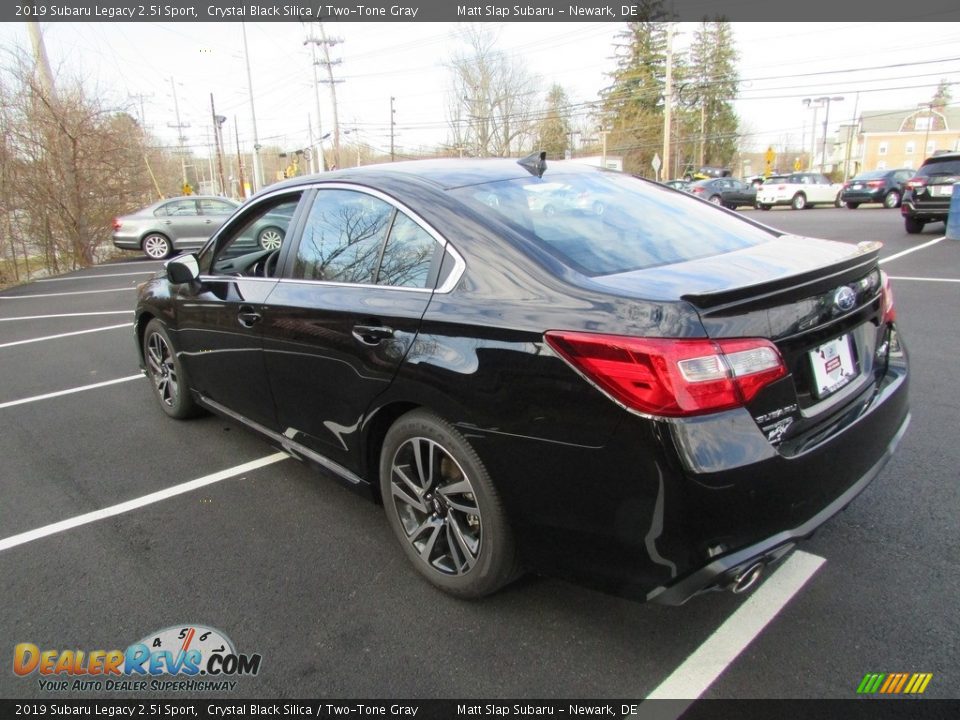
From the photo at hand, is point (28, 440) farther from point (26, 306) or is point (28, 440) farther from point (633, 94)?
point (633, 94)

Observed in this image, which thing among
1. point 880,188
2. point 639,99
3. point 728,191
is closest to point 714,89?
point 639,99

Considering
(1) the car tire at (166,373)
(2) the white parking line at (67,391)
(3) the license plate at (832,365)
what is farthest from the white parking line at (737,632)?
(2) the white parking line at (67,391)

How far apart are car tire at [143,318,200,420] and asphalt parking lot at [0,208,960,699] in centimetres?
38

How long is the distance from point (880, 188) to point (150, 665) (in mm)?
28826

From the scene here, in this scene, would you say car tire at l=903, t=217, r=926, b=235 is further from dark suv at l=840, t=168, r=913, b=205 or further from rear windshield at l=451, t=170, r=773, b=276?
rear windshield at l=451, t=170, r=773, b=276

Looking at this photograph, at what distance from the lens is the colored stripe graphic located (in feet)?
6.51

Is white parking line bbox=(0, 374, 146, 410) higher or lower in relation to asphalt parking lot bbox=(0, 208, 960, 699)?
lower

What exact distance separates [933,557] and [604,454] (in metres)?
1.72

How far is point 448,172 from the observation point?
2898 millimetres

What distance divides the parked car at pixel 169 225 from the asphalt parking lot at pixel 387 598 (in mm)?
14187

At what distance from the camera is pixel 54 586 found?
274 cm
